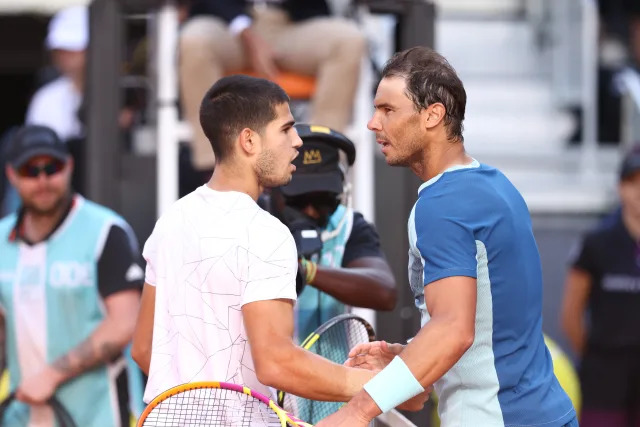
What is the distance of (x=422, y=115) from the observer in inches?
120

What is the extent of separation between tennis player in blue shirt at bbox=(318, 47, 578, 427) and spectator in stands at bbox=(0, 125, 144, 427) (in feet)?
8.59

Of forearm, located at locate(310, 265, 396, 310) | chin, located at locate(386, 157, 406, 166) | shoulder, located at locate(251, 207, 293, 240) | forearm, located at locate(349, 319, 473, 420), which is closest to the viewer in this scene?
forearm, located at locate(349, 319, 473, 420)

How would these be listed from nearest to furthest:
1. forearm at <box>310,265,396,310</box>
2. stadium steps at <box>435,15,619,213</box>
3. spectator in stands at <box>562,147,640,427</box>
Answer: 1. forearm at <box>310,265,396,310</box>
2. spectator in stands at <box>562,147,640,427</box>
3. stadium steps at <box>435,15,619,213</box>

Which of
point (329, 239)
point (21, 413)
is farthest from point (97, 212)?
point (329, 239)

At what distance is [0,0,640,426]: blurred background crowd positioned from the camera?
18.8 feet

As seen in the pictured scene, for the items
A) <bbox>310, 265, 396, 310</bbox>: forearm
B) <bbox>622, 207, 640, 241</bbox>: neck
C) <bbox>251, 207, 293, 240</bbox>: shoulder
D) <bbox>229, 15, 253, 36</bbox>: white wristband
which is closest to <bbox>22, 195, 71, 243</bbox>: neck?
<bbox>229, 15, 253, 36</bbox>: white wristband

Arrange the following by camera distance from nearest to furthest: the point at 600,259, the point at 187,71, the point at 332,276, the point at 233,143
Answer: the point at 233,143, the point at 332,276, the point at 187,71, the point at 600,259

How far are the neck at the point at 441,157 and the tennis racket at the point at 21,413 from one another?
2.86 m

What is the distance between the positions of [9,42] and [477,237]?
881 cm

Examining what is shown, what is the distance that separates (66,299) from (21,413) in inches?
21.5

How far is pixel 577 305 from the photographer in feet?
22.7

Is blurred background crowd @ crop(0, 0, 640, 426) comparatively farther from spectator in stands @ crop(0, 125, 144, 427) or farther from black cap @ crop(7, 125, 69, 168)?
spectator in stands @ crop(0, 125, 144, 427)

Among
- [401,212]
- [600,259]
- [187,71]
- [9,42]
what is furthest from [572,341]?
[9,42]

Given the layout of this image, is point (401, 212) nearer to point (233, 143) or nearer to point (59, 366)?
point (59, 366)
